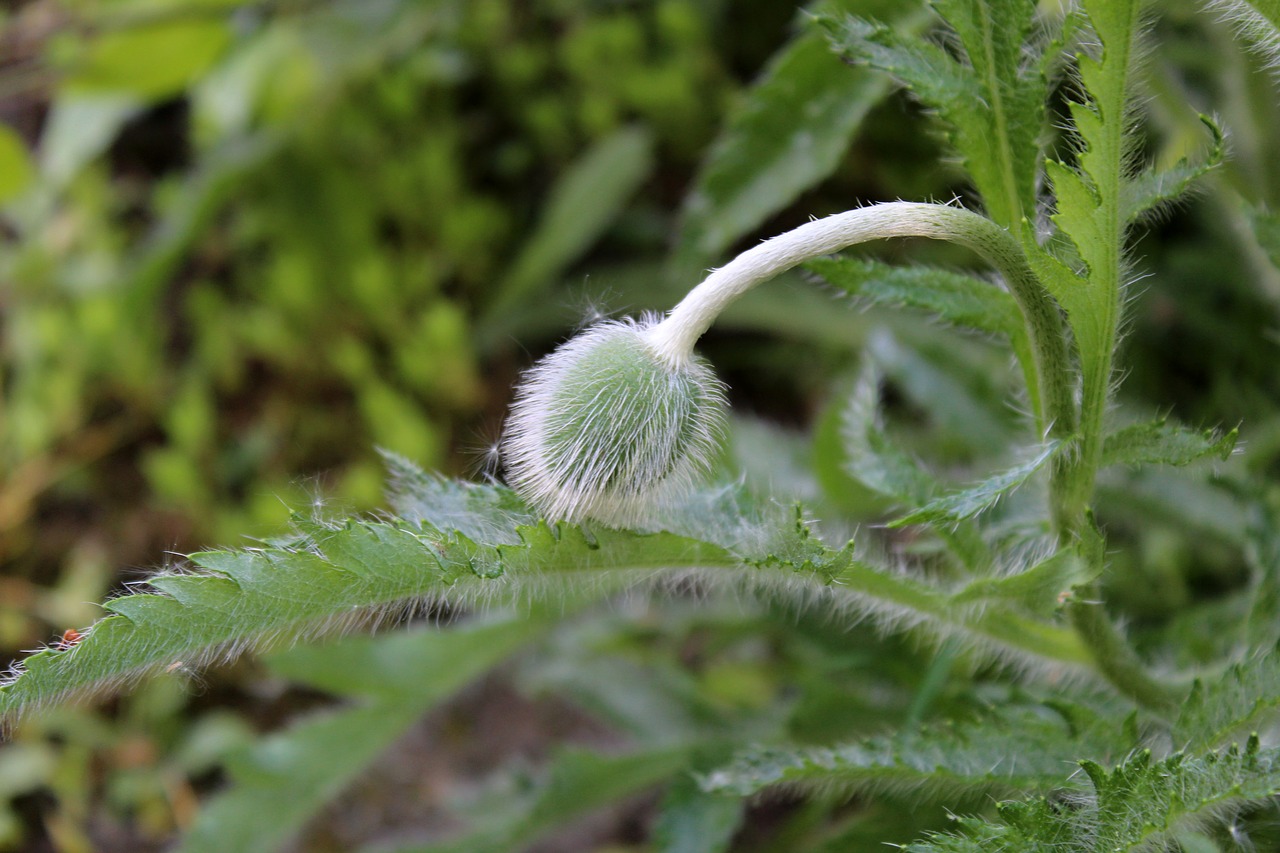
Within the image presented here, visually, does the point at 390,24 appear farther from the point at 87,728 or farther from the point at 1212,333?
the point at 1212,333

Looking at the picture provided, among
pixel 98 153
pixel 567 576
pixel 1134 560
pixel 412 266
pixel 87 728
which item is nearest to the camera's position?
pixel 567 576

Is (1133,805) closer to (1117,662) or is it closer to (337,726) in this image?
(1117,662)

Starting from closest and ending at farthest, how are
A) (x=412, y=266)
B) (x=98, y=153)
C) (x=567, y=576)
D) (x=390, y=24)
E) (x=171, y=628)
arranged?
(x=171, y=628), (x=567, y=576), (x=390, y=24), (x=412, y=266), (x=98, y=153)

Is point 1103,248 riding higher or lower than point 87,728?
higher

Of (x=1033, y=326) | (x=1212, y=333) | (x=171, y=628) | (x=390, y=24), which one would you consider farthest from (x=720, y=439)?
(x=390, y=24)

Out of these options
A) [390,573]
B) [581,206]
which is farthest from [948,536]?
[581,206]

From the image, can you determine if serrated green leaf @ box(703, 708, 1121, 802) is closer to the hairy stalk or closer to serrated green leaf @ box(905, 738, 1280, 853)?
serrated green leaf @ box(905, 738, 1280, 853)
